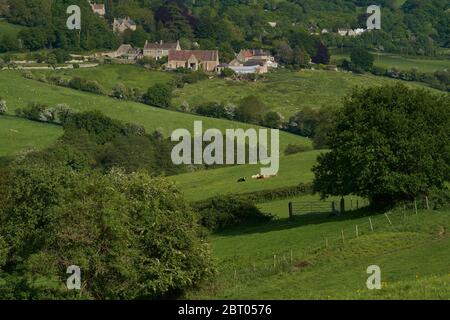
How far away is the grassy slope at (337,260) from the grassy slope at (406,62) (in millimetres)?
123440

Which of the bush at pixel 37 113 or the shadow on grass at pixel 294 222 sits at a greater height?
the shadow on grass at pixel 294 222

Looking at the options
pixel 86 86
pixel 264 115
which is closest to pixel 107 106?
pixel 86 86

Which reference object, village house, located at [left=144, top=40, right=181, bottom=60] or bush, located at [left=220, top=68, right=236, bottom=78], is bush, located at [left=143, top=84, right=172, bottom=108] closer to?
bush, located at [left=220, top=68, right=236, bottom=78]

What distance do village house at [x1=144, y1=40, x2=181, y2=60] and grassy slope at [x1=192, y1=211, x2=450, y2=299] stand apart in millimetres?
130713

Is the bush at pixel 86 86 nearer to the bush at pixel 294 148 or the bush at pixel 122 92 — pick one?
the bush at pixel 122 92

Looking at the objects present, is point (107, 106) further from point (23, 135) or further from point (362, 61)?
point (362, 61)

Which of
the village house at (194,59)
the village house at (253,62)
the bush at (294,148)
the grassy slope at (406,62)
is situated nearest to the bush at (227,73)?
the village house at (253,62)

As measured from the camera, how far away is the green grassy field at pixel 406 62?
169 metres

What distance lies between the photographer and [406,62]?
6900 inches

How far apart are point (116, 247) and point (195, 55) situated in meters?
140

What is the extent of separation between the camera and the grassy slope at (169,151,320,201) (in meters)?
66.4

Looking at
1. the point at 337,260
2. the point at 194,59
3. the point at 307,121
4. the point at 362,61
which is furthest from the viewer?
the point at 194,59
